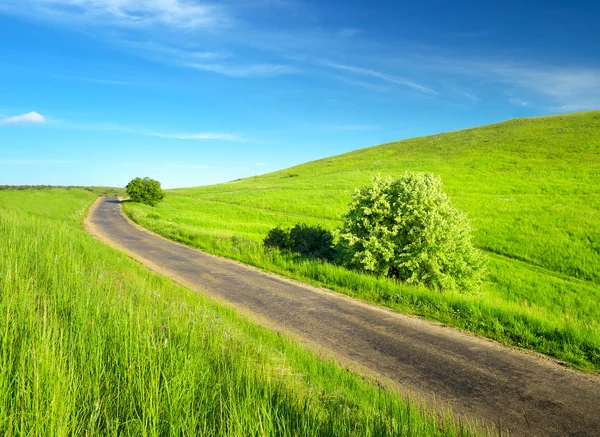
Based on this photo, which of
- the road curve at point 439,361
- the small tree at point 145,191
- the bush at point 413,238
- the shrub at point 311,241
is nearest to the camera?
the road curve at point 439,361

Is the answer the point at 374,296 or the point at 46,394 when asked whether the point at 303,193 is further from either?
the point at 46,394

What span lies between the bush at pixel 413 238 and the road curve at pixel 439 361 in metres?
3.03

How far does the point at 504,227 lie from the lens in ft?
102

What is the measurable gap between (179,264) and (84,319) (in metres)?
14.3

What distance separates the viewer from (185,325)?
15.2ft

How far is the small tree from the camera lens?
61094 millimetres

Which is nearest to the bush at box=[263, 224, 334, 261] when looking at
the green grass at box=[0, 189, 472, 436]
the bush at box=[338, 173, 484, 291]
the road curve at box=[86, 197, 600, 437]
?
the bush at box=[338, 173, 484, 291]

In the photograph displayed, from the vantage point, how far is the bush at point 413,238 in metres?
14.2

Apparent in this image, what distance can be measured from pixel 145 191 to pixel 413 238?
183ft

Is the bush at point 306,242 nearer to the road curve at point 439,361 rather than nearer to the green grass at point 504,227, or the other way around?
the green grass at point 504,227

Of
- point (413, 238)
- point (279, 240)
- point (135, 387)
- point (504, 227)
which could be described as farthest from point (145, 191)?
point (135, 387)

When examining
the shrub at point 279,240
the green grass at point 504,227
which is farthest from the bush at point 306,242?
the green grass at point 504,227

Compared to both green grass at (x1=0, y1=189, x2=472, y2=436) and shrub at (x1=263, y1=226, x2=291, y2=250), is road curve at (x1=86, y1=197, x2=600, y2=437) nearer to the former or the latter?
green grass at (x1=0, y1=189, x2=472, y2=436)

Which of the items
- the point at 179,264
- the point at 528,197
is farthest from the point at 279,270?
the point at 528,197
